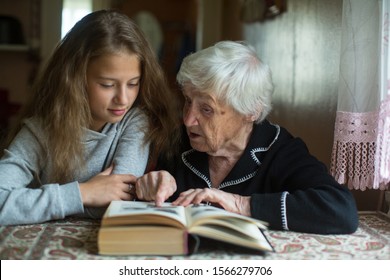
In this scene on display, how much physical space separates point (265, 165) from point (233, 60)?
1.05 ft

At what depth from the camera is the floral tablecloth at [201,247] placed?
1.03 metres

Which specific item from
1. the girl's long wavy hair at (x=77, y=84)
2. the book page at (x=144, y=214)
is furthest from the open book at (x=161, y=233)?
the girl's long wavy hair at (x=77, y=84)

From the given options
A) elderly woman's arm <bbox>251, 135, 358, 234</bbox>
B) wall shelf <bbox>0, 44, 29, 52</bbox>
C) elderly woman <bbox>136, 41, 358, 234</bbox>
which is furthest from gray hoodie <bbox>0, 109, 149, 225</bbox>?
wall shelf <bbox>0, 44, 29, 52</bbox>

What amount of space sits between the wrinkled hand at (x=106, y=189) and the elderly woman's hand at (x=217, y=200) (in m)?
0.15

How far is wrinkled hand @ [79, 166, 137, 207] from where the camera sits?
4.15 feet

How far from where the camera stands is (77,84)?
4.59ft

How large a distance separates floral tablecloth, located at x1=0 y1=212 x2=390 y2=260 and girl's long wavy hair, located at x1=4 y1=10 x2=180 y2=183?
0.71 ft

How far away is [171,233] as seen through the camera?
1.01 meters

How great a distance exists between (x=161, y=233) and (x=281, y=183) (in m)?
0.52

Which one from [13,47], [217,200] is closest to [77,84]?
[217,200]

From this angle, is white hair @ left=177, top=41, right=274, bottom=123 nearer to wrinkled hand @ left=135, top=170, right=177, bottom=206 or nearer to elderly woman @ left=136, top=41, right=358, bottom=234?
elderly woman @ left=136, top=41, right=358, bottom=234

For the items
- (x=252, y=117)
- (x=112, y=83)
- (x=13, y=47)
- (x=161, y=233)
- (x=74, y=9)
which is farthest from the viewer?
(x=74, y=9)

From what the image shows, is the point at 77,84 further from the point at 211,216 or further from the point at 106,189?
the point at 211,216
